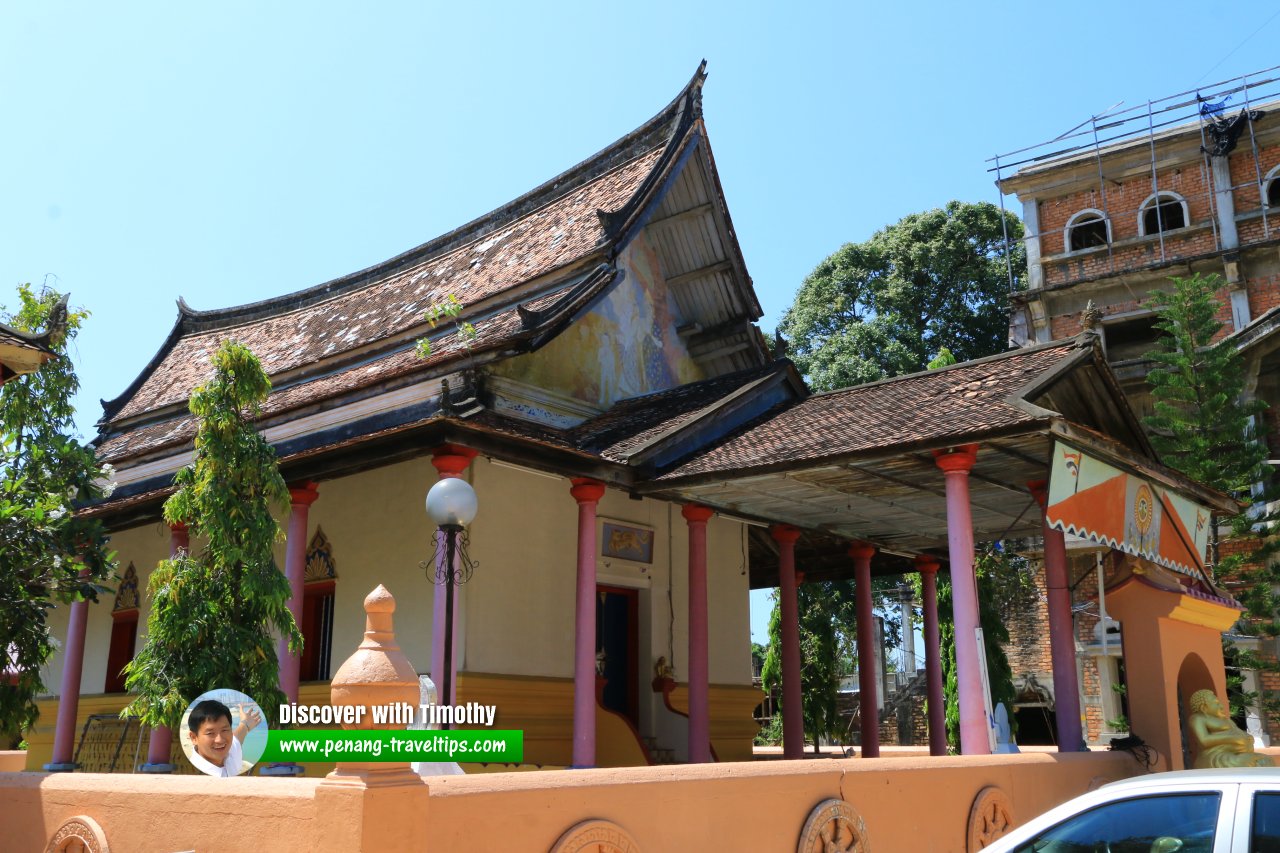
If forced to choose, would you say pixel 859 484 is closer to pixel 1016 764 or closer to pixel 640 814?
pixel 1016 764

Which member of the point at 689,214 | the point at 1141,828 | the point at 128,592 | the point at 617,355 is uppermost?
the point at 689,214

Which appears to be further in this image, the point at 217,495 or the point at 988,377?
the point at 988,377

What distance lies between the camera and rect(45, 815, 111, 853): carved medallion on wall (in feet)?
17.7

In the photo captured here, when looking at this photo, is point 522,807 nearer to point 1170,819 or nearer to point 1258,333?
point 1170,819

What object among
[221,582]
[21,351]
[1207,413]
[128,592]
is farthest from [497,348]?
[1207,413]

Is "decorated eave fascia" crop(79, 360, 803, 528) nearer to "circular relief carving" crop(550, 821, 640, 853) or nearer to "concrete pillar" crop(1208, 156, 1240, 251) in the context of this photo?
"circular relief carving" crop(550, 821, 640, 853)

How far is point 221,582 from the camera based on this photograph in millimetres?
9312

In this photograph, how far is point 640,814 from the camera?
211 inches

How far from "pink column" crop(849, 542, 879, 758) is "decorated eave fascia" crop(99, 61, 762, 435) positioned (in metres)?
3.90

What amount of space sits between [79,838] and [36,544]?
4.95 m

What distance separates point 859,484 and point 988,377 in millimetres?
1766

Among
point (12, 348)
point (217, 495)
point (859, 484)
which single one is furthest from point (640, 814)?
point (12, 348)

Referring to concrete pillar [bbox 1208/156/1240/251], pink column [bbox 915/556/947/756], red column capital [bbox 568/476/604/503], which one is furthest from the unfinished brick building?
red column capital [bbox 568/476/604/503]

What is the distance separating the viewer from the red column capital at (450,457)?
10.3 m
